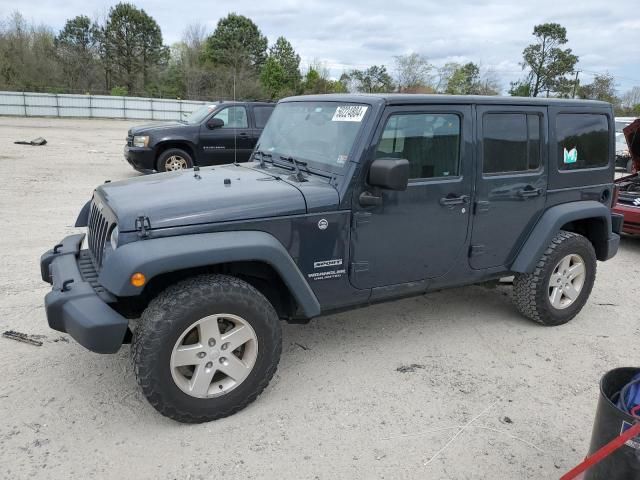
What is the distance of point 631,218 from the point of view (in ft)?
24.0

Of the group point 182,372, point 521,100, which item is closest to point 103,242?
point 182,372

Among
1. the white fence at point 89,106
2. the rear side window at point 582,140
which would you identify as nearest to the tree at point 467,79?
the white fence at point 89,106

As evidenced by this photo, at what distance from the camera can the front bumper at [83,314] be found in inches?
106

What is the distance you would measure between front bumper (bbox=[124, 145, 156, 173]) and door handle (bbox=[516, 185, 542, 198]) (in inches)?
327

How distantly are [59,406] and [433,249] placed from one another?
267cm

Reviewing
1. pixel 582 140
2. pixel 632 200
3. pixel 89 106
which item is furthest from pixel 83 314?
pixel 89 106

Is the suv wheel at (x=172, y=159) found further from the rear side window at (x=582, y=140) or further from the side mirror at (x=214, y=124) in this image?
the rear side window at (x=582, y=140)

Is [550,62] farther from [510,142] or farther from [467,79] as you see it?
[510,142]

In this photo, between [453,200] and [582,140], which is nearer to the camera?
[453,200]

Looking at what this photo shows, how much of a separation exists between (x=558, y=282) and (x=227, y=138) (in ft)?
26.1

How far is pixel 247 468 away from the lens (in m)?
2.72

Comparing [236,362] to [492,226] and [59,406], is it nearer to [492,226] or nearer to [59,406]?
[59,406]

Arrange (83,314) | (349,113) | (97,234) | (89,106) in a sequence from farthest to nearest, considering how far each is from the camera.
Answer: (89,106), (349,113), (97,234), (83,314)

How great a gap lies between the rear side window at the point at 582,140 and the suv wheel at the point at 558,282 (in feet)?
2.10
